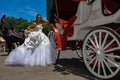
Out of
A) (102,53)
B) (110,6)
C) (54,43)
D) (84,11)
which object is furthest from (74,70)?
(110,6)

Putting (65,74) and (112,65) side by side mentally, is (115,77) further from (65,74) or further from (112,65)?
(65,74)

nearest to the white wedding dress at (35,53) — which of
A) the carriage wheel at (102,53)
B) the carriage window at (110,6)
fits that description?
the carriage wheel at (102,53)

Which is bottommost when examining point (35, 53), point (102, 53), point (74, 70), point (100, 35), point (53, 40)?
point (74, 70)

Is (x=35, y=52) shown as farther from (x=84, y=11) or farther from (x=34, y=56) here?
(x=84, y=11)

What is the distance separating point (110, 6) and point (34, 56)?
3.29 meters

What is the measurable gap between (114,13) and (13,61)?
13.4ft

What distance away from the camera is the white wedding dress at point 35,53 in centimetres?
855

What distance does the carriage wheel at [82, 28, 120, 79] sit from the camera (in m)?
5.59

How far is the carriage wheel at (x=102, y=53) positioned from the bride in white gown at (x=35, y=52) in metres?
2.51

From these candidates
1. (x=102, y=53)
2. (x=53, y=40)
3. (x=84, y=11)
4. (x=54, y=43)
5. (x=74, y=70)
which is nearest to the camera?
(x=102, y=53)

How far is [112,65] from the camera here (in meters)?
5.63

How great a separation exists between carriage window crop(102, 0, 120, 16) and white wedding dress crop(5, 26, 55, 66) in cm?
301

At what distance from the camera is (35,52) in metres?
8.70

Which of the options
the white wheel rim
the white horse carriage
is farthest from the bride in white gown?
the white horse carriage
